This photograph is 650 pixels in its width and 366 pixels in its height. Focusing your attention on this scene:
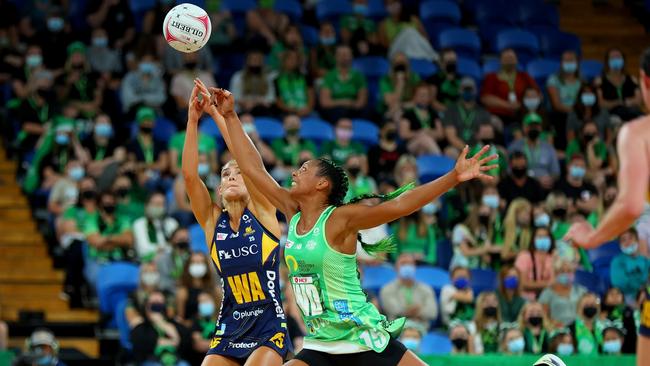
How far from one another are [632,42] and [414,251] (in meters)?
7.91

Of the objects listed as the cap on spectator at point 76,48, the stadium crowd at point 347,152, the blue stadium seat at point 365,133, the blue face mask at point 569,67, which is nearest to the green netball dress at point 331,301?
the stadium crowd at point 347,152

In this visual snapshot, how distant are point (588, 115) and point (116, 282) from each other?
780cm

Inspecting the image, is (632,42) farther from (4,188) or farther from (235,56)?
(4,188)

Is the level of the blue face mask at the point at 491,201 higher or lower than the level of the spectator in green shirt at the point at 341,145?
lower

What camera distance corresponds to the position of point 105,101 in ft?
53.0

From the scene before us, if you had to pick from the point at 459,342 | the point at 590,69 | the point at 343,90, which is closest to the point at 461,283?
the point at 459,342

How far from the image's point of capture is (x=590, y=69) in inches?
730

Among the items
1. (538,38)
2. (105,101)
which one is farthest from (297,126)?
(538,38)

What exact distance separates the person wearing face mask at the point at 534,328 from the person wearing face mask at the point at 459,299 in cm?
60

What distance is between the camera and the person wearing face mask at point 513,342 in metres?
12.7

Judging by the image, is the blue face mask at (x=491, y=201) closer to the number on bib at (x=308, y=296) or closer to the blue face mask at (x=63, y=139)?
the blue face mask at (x=63, y=139)

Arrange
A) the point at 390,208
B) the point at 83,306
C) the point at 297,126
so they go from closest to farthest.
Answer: the point at 390,208, the point at 83,306, the point at 297,126

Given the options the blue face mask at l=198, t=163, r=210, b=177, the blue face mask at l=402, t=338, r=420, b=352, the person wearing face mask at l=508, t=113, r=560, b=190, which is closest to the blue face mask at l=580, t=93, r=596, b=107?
the person wearing face mask at l=508, t=113, r=560, b=190

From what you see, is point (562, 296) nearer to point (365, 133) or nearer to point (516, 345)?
point (516, 345)
